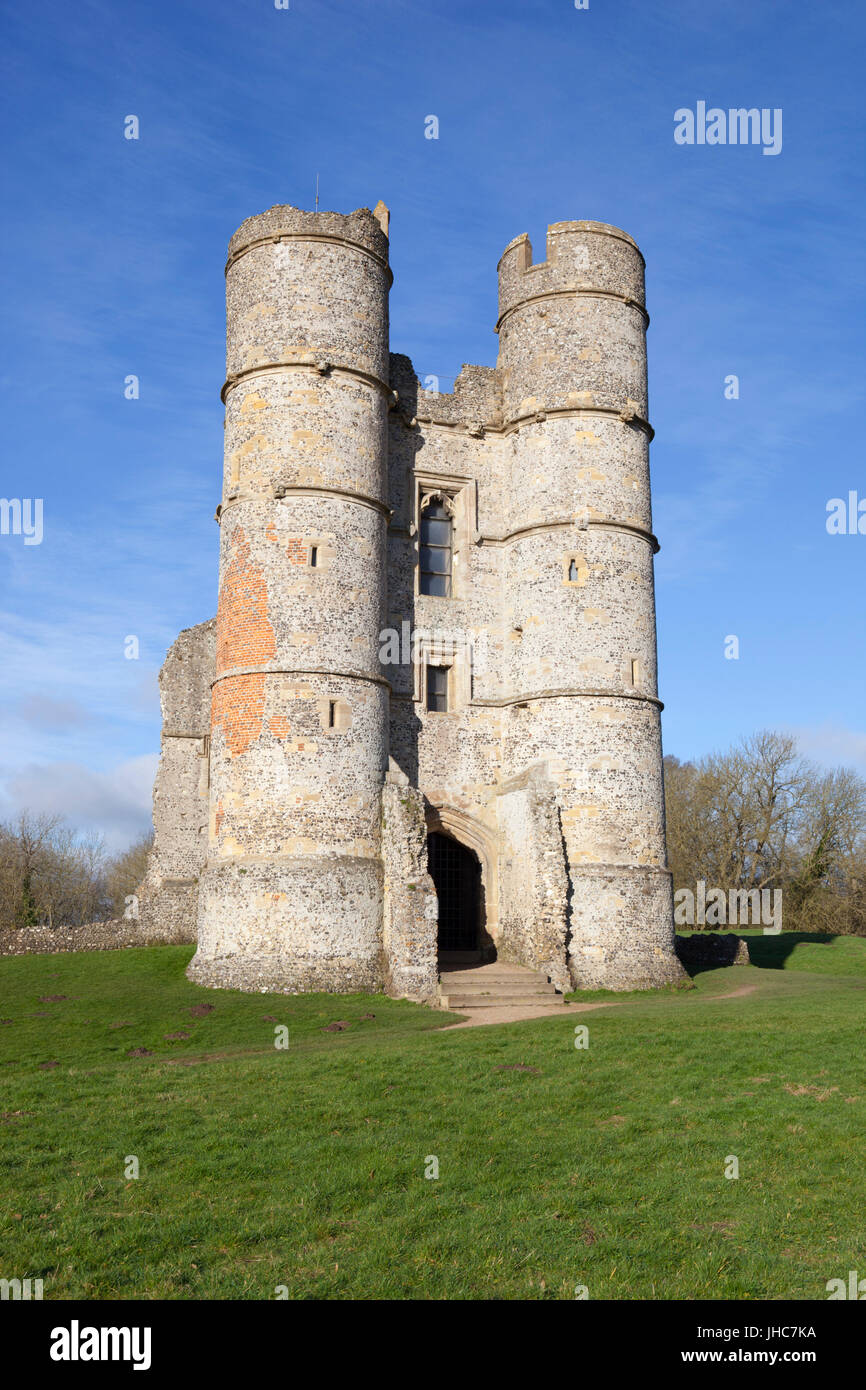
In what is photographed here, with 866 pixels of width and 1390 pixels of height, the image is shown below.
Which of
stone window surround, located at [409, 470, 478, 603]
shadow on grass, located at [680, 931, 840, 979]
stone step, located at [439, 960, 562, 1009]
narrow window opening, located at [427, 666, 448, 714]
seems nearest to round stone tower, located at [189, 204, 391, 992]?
stone step, located at [439, 960, 562, 1009]

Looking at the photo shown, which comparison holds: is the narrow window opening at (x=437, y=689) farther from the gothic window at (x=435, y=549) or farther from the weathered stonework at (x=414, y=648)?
the gothic window at (x=435, y=549)

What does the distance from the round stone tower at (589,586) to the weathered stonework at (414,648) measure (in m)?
0.06

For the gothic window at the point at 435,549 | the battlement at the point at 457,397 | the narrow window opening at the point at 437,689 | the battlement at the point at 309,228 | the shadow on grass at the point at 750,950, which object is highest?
the battlement at the point at 309,228

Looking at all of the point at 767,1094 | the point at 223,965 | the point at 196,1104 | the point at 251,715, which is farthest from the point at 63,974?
the point at 767,1094

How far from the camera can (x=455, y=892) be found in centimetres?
2644

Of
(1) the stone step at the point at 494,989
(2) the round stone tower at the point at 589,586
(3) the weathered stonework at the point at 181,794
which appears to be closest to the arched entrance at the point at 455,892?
(1) the stone step at the point at 494,989

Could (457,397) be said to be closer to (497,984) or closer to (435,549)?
(435,549)

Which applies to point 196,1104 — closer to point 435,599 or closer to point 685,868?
point 435,599

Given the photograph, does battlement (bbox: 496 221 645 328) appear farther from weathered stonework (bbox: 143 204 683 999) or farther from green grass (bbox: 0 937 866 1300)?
green grass (bbox: 0 937 866 1300)

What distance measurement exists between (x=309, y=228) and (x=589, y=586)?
10272mm

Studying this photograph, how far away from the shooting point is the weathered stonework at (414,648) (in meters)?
21.9

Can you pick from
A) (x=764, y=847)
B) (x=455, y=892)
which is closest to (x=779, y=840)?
(x=764, y=847)

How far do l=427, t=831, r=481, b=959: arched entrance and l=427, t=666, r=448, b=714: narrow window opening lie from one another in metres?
3.04

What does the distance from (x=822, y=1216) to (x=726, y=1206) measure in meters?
0.73
